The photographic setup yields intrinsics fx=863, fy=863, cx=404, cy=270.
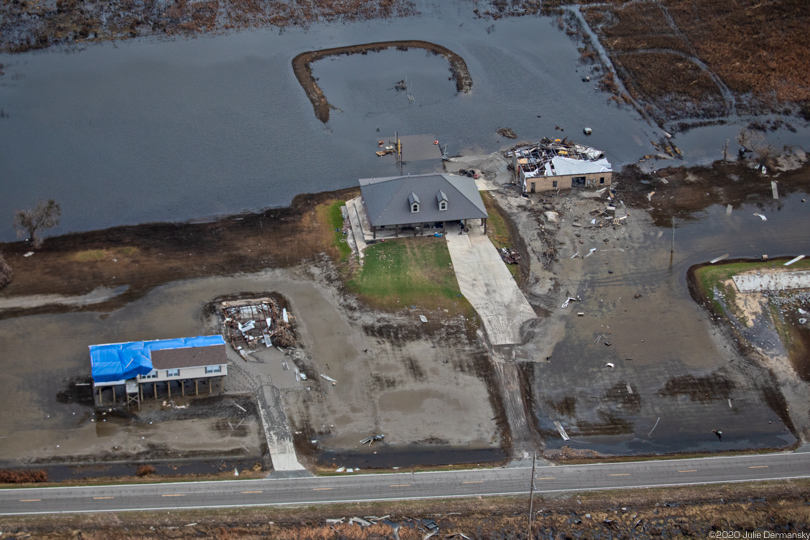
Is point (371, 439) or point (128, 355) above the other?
point (128, 355)

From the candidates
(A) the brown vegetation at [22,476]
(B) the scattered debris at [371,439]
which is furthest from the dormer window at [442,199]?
(A) the brown vegetation at [22,476]

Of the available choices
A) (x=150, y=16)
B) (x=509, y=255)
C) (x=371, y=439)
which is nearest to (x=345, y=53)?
(x=150, y=16)

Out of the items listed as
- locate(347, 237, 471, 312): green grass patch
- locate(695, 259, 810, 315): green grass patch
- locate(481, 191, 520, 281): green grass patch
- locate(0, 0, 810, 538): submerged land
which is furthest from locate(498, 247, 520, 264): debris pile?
locate(695, 259, 810, 315): green grass patch

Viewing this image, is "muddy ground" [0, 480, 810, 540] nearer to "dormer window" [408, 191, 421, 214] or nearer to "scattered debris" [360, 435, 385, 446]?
"scattered debris" [360, 435, 385, 446]

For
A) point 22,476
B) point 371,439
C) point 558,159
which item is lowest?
point 371,439

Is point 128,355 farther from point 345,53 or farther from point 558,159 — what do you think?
point 345,53

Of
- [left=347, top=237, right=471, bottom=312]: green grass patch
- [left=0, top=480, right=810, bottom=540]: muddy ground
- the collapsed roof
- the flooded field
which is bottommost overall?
[left=0, top=480, right=810, bottom=540]: muddy ground

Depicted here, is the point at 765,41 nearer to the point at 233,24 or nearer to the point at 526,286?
the point at 526,286
